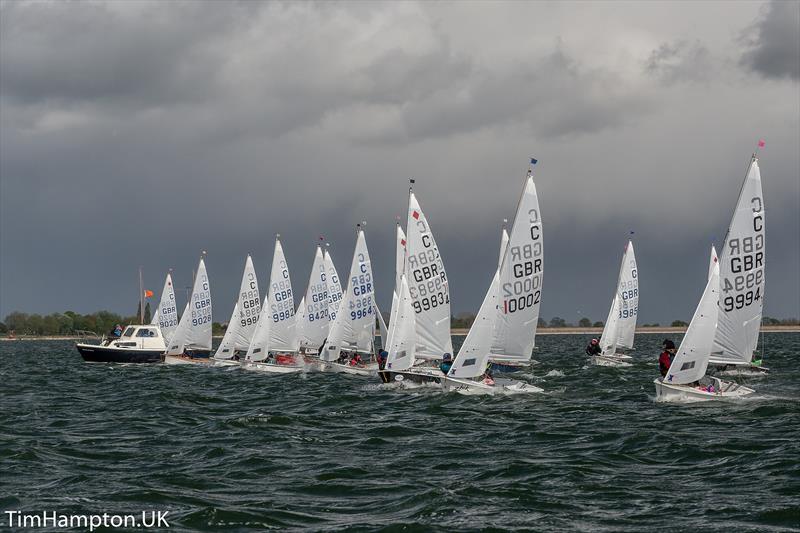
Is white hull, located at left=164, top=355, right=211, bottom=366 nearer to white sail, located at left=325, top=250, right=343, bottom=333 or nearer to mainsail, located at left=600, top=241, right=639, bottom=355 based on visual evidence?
white sail, located at left=325, top=250, right=343, bottom=333

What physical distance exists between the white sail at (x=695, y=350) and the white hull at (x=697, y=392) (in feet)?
0.96

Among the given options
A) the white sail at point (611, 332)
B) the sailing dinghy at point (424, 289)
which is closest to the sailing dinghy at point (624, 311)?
the white sail at point (611, 332)

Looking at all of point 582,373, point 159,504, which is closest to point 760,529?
point 159,504

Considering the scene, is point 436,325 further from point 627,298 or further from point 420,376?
point 627,298

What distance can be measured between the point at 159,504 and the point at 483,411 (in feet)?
46.0

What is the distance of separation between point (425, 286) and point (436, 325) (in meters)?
1.62

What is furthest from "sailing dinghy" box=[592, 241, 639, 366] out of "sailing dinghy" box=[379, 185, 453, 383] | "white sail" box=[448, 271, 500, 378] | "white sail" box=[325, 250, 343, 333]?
"white sail" box=[448, 271, 500, 378]

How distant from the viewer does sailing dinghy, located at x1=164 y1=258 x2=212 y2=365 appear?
62.5 m

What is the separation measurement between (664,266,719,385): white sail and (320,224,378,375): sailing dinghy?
21919 millimetres

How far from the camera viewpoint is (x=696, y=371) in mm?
29844

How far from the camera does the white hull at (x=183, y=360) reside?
199ft

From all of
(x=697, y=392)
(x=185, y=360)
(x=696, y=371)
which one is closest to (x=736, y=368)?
(x=696, y=371)

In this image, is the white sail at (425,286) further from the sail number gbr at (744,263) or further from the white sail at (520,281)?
the sail number gbr at (744,263)

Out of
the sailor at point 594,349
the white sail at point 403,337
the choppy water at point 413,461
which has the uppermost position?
the white sail at point 403,337
